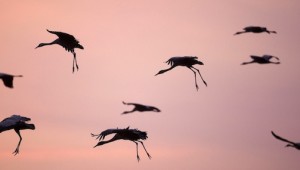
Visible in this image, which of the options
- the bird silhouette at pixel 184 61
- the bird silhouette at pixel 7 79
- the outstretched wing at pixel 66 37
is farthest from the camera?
the outstretched wing at pixel 66 37

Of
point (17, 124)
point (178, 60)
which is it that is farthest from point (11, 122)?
point (178, 60)

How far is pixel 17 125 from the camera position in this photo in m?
35.0

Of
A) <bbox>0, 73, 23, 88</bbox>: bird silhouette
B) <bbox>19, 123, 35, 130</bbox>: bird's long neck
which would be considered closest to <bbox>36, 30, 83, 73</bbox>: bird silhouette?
<bbox>19, 123, 35, 130</bbox>: bird's long neck

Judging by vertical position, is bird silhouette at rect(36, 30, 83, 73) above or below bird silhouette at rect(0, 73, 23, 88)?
above

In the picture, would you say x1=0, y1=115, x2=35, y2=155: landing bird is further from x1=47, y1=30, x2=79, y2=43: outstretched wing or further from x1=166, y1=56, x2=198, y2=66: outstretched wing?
x1=166, y1=56, x2=198, y2=66: outstretched wing

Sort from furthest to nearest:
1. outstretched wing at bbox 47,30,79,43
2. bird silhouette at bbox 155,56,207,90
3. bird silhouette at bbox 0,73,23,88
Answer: outstretched wing at bbox 47,30,79,43
bird silhouette at bbox 155,56,207,90
bird silhouette at bbox 0,73,23,88

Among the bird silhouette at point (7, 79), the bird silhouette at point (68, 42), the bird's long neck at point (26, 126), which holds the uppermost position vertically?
the bird silhouette at point (68, 42)

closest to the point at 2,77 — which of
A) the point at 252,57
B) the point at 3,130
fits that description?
the point at 3,130

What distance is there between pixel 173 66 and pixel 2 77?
11.0 metres

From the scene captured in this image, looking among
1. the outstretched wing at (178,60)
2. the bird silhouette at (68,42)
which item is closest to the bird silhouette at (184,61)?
the outstretched wing at (178,60)

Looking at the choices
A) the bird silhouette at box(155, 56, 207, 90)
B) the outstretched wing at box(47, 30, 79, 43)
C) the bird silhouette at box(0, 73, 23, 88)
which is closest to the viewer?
the bird silhouette at box(0, 73, 23, 88)

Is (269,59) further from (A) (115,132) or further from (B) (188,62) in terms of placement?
(A) (115,132)

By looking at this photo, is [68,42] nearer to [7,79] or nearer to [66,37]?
[66,37]

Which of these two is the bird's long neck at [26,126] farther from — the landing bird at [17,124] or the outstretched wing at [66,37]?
the outstretched wing at [66,37]
